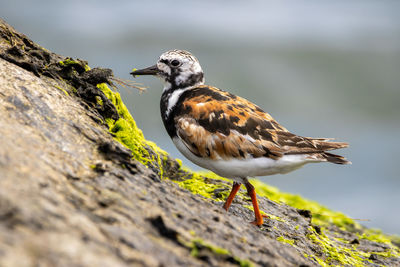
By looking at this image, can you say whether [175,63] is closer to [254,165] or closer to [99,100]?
[99,100]

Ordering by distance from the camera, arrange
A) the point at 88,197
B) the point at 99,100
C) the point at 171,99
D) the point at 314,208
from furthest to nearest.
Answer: the point at 314,208, the point at 171,99, the point at 99,100, the point at 88,197

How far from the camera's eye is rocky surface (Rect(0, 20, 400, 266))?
8.84ft

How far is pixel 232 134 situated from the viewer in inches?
207

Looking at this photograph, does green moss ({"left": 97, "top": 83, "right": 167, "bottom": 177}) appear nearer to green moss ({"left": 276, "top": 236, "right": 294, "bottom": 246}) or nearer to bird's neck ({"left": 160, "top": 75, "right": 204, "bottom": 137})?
bird's neck ({"left": 160, "top": 75, "right": 204, "bottom": 137})

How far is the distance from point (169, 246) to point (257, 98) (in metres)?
21.6

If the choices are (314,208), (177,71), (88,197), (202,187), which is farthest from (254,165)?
(314,208)

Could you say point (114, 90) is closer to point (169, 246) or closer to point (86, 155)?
point (86, 155)

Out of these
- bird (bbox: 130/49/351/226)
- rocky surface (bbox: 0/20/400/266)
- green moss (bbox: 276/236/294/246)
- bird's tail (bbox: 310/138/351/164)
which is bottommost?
rocky surface (bbox: 0/20/400/266)

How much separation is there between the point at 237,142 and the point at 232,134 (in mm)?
125

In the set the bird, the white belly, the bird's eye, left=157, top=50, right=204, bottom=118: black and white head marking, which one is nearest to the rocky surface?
the bird


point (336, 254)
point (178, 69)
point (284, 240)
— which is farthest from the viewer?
point (178, 69)

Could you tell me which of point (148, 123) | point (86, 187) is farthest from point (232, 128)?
point (148, 123)

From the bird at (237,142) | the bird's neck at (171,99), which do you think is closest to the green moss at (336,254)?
the bird at (237,142)

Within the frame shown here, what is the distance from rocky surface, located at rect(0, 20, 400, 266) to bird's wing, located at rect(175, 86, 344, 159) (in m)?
0.65
